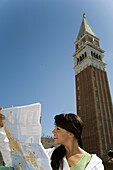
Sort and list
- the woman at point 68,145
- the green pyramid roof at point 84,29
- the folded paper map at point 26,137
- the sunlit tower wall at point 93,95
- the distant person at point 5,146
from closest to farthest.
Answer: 1. the folded paper map at point 26,137
2. the woman at point 68,145
3. the distant person at point 5,146
4. the sunlit tower wall at point 93,95
5. the green pyramid roof at point 84,29

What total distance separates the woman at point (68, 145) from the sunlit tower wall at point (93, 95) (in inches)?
896

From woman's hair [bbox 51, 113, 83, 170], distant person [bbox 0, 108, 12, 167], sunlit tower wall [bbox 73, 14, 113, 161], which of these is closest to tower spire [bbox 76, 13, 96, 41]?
sunlit tower wall [bbox 73, 14, 113, 161]

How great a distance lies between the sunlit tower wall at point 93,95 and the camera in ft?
75.3

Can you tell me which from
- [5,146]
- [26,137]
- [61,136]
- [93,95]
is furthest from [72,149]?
[93,95]

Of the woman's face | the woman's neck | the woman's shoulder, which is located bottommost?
the woman's shoulder

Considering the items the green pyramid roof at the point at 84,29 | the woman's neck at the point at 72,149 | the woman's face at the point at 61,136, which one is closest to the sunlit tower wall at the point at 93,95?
the green pyramid roof at the point at 84,29

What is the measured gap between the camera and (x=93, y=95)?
2538 cm

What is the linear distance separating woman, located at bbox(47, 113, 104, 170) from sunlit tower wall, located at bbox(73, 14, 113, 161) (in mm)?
22764

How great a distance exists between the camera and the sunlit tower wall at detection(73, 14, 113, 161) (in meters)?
23.0

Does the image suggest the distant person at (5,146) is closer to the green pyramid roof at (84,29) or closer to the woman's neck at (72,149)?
the woman's neck at (72,149)

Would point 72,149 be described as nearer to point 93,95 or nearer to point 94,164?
point 94,164

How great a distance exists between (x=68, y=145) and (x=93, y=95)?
25015mm

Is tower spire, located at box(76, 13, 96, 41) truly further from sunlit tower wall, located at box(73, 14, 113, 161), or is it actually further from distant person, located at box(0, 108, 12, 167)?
distant person, located at box(0, 108, 12, 167)

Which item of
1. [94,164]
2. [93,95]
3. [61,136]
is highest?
[93,95]
